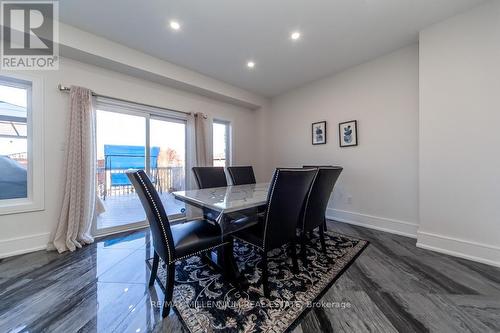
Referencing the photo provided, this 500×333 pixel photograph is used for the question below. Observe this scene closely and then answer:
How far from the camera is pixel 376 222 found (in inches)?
114

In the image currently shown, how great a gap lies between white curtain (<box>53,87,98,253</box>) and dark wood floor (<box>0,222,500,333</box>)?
27 centimetres

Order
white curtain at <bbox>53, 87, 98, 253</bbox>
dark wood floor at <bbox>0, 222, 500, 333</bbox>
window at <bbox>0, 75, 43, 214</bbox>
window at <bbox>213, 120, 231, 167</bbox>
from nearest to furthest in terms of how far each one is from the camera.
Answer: dark wood floor at <bbox>0, 222, 500, 333</bbox> → window at <bbox>0, 75, 43, 214</bbox> → white curtain at <bbox>53, 87, 98, 253</bbox> → window at <bbox>213, 120, 231, 167</bbox>

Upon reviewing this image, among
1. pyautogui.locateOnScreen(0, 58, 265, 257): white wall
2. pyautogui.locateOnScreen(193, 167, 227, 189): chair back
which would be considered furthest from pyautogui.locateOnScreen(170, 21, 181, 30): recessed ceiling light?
pyautogui.locateOnScreen(193, 167, 227, 189): chair back

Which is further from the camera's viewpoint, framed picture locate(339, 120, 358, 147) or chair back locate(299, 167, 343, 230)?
framed picture locate(339, 120, 358, 147)

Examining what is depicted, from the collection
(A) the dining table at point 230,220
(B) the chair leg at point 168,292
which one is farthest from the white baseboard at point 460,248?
(B) the chair leg at point 168,292

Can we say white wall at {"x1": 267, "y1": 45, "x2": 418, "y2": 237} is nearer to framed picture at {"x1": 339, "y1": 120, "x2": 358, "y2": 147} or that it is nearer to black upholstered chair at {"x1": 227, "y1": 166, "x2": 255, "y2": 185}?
framed picture at {"x1": 339, "y1": 120, "x2": 358, "y2": 147}

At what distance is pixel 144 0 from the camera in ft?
6.02

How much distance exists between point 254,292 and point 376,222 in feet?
7.92

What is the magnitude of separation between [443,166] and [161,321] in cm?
316

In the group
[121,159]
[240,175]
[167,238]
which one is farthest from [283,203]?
[121,159]

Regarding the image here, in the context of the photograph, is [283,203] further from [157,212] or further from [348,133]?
[348,133]

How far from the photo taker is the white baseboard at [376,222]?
260 centimetres

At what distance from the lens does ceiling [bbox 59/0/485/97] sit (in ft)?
6.27

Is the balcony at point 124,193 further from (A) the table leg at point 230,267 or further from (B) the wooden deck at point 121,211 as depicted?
(A) the table leg at point 230,267
